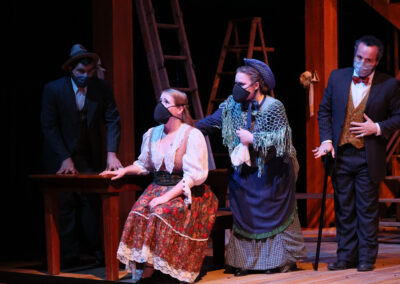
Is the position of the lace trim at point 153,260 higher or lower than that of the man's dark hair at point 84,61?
lower

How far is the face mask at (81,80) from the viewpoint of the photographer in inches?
203

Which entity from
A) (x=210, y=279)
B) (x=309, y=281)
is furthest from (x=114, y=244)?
(x=309, y=281)

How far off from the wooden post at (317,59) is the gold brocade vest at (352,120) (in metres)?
3.03

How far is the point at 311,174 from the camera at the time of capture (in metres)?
7.89

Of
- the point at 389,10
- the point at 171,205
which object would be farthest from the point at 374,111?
the point at 389,10

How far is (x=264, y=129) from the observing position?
15.3ft

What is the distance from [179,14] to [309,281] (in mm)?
3617

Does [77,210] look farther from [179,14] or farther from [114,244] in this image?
[179,14]

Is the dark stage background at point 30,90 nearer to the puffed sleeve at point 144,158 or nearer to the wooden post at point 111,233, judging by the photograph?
the wooden post at point 111,233

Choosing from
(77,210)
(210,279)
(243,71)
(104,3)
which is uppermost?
(104,3)

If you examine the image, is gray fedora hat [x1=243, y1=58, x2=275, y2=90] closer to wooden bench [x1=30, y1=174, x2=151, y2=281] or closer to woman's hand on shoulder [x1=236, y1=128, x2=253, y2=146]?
woman's hand on shoulder [x1=236, y1=128, x2=253, y2=146]

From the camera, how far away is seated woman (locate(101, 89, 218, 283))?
13.8ft

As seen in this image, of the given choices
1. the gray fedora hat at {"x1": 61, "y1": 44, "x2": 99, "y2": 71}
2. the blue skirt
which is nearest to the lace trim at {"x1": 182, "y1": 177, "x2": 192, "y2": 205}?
the blue skirt

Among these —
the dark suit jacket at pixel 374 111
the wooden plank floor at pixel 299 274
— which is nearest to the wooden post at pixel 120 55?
the wooden plank floor at pixel 299 274
